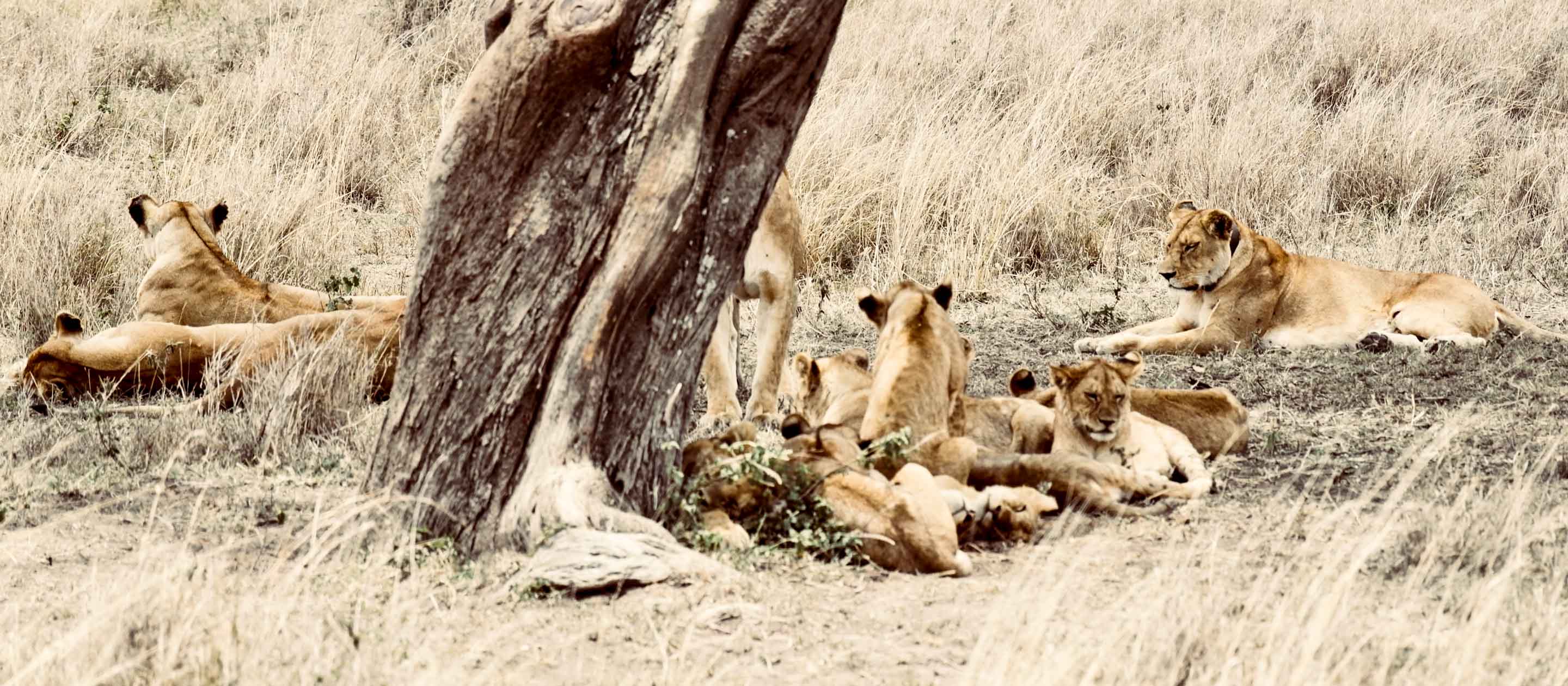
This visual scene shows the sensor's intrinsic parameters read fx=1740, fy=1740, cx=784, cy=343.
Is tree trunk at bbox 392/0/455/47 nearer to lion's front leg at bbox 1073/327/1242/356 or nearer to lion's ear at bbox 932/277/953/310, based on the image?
lion's front leg at bbox 1073/327/1242/356

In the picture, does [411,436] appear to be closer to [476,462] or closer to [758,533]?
[476,462]

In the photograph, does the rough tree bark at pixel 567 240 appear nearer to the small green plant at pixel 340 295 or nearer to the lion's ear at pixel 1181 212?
the small green plant at pixel 340 295

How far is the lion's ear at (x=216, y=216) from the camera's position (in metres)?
8.89

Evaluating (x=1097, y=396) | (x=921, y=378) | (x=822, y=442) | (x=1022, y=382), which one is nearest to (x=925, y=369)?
(x=921, y=378)

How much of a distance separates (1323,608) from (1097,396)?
2519 millimetres

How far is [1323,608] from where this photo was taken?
384cm

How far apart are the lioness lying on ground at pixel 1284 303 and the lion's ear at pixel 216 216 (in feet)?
14.8

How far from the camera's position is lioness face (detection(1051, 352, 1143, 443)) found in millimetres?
6305

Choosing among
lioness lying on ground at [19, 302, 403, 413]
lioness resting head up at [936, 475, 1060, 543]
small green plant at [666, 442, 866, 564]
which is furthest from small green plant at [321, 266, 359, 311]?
lioness resting head up at [936, 475, 1060, 543]

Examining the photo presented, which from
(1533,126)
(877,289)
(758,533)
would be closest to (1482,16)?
(1533,126)

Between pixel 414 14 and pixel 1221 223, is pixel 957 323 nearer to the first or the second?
pixel 1221 223

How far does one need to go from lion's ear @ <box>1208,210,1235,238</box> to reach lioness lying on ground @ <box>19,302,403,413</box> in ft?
15.2

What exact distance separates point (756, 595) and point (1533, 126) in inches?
490

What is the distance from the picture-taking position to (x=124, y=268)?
968cm
